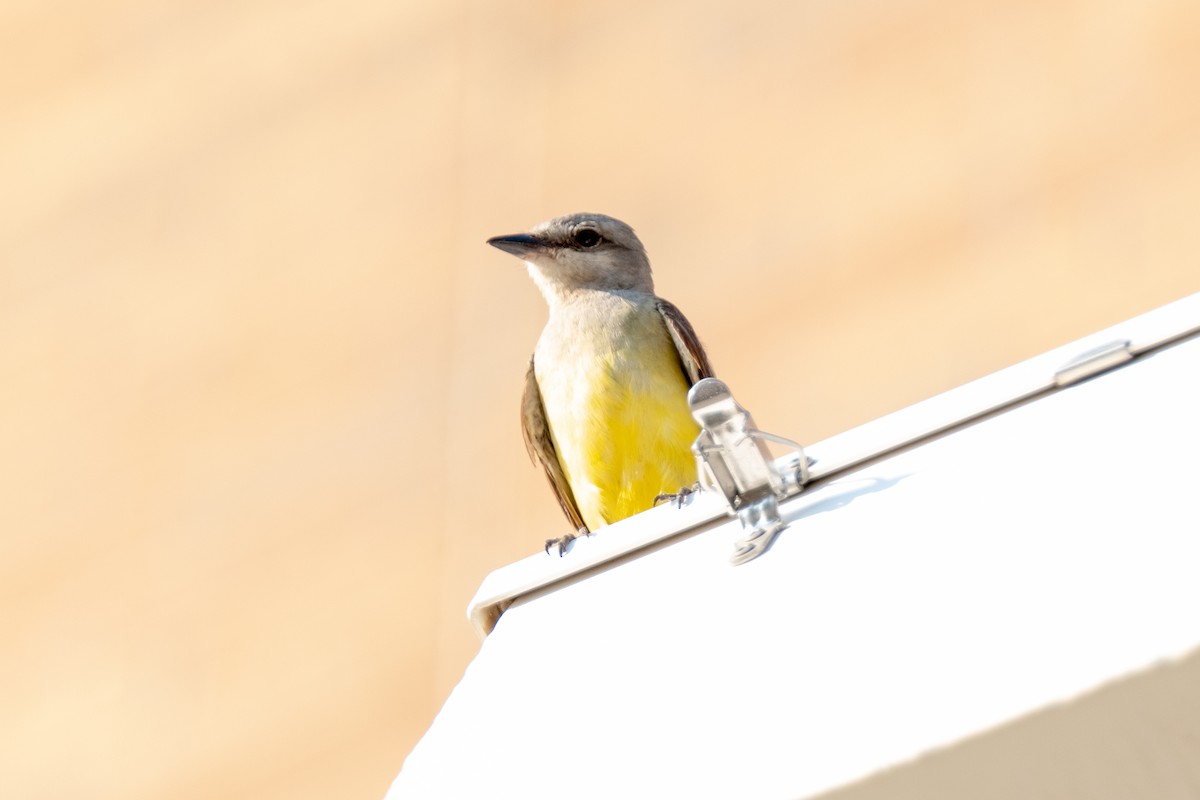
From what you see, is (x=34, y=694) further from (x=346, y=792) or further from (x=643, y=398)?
(x=643, y=398)

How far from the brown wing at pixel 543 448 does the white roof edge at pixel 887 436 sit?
3.40m

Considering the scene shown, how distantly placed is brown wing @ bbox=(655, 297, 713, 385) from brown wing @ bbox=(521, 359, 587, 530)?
59 cm

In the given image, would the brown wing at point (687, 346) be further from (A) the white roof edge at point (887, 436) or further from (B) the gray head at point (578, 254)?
(A) the white roof edge at point (887, 436)

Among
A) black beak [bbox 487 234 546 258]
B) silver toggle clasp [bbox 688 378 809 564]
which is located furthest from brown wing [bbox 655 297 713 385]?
silver toggle clasp [bbox 688 378 809 564]

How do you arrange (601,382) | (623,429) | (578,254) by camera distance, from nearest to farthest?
(623,429), (601,382), (578,254)

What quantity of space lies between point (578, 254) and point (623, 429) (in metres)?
1.49

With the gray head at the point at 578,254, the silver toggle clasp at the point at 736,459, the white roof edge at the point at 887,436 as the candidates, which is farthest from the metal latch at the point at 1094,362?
the gray head at the point at 578,254

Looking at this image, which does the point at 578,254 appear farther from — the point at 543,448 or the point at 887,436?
Answer: the point at 887,436

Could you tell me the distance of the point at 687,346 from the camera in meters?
5.92

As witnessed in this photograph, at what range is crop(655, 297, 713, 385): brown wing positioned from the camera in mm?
5812

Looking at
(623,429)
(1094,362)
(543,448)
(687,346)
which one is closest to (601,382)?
(623,429)

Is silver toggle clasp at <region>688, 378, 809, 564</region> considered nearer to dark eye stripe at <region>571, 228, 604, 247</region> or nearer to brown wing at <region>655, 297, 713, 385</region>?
brown wing at <region>655, 297, 713, 385</region>

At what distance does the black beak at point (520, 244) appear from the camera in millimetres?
6543

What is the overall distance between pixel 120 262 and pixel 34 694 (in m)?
2.30
